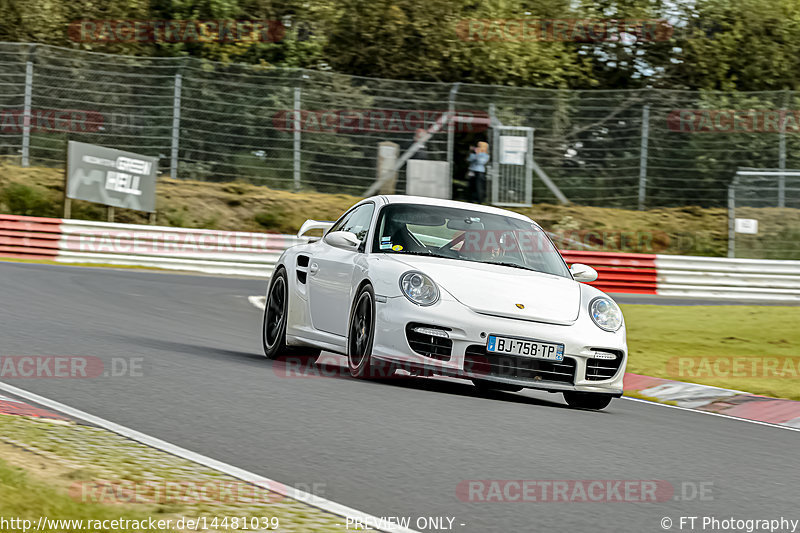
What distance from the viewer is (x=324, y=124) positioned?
2600cm

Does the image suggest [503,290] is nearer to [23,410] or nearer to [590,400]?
A: [590,400]

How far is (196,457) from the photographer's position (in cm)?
542

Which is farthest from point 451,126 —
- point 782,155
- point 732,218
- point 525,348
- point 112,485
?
point 112,485

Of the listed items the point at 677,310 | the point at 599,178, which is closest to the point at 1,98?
the point at 599,178

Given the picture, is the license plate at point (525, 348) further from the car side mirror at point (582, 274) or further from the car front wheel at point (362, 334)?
the car side mirror at point (582, 274)

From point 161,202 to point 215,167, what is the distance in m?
1.83

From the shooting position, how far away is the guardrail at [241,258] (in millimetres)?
22969

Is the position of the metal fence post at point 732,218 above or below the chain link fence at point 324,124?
below

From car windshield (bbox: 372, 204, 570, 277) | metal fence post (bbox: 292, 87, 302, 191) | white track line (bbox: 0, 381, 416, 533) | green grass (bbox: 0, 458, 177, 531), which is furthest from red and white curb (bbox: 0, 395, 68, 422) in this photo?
metal fence post (bbox: 292, 87, 302, 191)

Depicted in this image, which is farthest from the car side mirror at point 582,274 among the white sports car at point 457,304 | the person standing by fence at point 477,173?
the person standing by fence at point 477,173

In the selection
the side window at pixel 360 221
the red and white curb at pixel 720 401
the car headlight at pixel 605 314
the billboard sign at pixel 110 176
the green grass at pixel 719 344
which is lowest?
the red and white curb at pixel 720 401

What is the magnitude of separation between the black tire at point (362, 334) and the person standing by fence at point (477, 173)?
17.3 meters

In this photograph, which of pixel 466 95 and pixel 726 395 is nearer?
pixel 726 395

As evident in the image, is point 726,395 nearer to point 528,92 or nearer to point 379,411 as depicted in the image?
point 379,411
